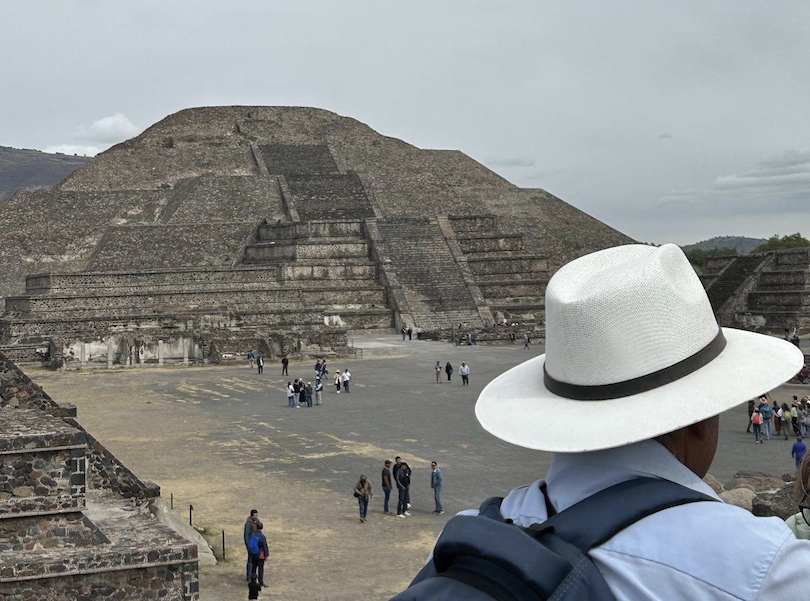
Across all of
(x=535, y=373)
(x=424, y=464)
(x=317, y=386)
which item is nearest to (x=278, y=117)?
(x=317, y=386)

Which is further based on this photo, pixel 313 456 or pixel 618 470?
pixel 313 456

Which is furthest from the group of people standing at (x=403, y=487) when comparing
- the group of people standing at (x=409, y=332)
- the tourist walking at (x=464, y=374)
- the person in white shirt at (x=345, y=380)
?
the group of people standing at (x=409, y=332)

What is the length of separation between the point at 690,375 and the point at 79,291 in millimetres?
38852

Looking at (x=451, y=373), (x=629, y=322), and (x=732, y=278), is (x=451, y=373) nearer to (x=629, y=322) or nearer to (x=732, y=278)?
(x=732, y=278)

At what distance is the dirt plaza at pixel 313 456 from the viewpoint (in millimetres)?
11453

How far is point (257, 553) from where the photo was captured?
34.2 feet

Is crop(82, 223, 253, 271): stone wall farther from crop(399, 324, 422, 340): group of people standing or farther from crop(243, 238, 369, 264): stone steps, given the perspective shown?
crop(399, 324, 422, 340): group of people standing

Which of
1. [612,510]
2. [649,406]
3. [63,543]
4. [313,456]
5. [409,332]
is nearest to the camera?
[612,510]

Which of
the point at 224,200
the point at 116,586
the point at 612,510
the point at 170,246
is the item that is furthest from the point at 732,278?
the point at 612,510

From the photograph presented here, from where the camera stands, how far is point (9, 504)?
25.3ft

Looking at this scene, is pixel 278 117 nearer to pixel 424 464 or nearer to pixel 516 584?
pixel 424 464

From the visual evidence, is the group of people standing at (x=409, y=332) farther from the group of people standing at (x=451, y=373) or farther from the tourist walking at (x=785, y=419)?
the tourist walking at (x=785, y=419)

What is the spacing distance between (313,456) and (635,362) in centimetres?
1598

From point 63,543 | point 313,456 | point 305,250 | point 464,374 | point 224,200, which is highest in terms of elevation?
point 224,200
